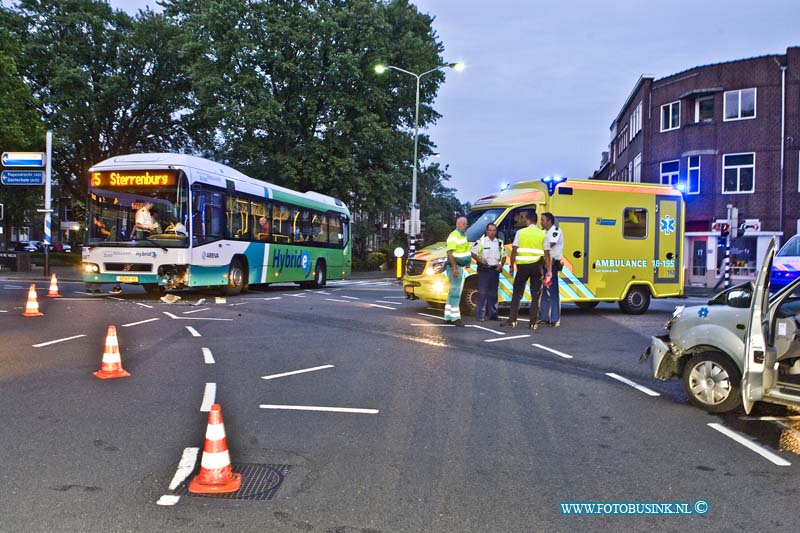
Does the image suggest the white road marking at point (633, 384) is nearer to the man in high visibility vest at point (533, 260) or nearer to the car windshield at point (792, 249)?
the man in high visibility vest at point (533, 260)

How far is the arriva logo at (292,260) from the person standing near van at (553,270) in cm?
1054

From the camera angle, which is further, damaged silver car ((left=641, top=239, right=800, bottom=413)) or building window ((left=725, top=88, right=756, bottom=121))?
building window ((left=725, top=88, right=756, bottom=121))

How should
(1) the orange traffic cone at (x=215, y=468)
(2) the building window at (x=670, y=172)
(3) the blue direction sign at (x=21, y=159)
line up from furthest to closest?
(2) the building window at (x=670, y=172) → (3) the blue direction sign at (x=21, y=159) → (1) the orange traffic cone at (x=215, y=468)

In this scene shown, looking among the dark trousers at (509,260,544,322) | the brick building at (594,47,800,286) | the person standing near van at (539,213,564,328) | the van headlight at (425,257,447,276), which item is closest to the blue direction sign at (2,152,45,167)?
the van headlight at (425,257,447,276)

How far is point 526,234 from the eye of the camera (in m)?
12.0

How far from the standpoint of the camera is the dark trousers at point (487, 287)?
12.8 metres

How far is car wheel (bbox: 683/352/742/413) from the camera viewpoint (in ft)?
20.2

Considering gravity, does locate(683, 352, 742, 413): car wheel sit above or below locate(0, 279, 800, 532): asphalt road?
above

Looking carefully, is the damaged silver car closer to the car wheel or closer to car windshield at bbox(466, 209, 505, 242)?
the car wheel

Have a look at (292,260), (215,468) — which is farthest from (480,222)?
(215,468)

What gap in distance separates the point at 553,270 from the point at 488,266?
1.19m

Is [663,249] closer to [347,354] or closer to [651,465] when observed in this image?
[347,354]

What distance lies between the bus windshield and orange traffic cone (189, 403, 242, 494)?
1281cm

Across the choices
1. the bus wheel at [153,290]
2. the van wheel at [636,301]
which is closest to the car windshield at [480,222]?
the van wheel at [636,301]
